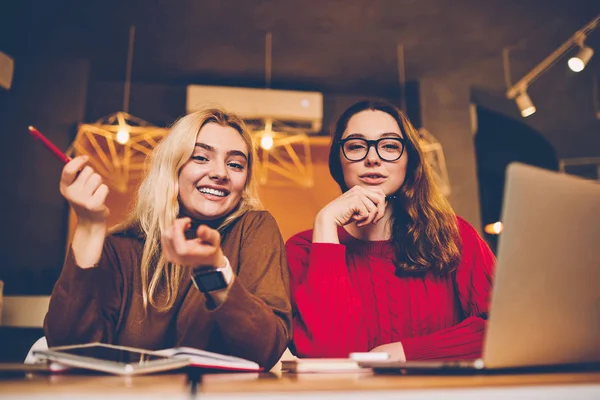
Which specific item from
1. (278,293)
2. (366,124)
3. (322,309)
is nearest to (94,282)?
(278,293)

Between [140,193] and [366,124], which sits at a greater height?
[366,124]

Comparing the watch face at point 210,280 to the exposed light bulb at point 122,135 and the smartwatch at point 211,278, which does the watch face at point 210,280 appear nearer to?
the smartwatch at point 211,278

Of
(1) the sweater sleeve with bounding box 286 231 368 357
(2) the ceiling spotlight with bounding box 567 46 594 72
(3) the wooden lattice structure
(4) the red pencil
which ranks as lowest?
(1) the sweater sleeve with bounding box 286 231 368 357

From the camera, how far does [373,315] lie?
1344 millimetres

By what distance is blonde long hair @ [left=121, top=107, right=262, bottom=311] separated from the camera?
119cm

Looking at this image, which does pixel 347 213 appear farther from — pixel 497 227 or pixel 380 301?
pixel 497 227

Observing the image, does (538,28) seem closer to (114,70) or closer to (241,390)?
(114,70)

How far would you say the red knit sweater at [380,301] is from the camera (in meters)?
1.17

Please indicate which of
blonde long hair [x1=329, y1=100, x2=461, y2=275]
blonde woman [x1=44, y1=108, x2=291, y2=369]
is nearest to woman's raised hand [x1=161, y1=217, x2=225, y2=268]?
blonde woman [x1=44, y1=108, x2=291, y2=369]

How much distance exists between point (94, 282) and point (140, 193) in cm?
42

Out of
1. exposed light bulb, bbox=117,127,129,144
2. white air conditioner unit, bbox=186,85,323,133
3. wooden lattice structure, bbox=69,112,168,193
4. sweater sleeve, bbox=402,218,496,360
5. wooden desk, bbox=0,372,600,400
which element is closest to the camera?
wooden desk, bbox=0,372,600,400

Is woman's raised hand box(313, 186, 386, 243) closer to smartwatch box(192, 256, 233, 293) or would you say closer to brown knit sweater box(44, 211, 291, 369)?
brown knit sweater box(44, 211, 291, 369)

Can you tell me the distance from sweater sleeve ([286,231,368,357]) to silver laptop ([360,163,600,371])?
51cm

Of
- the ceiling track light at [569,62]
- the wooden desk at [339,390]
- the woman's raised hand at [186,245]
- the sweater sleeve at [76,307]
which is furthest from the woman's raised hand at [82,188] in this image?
the ceiling track light at [569,62]
